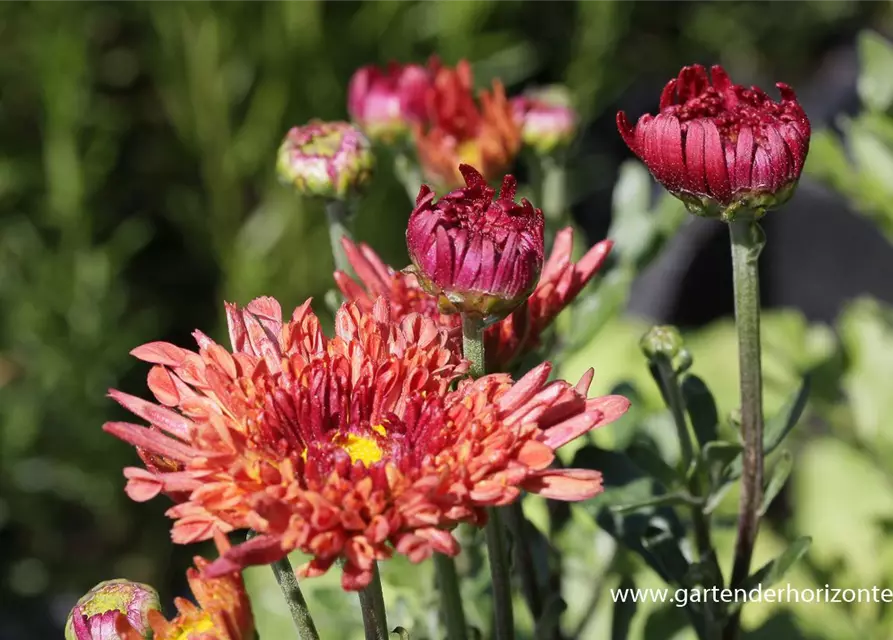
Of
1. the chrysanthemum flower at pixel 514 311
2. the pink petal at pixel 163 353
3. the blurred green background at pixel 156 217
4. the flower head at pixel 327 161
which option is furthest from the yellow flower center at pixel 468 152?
the blurred green background at pixel 156 217

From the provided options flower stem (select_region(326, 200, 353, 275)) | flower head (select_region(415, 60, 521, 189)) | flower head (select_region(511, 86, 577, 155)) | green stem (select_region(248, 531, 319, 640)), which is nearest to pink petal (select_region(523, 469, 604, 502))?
green stem (select_region(248, 531, 319, 640))

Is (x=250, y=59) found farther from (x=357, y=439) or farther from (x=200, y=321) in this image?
(x=357, y=439)

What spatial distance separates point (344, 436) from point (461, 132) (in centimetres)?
34

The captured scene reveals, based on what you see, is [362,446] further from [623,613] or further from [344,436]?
[623,613]

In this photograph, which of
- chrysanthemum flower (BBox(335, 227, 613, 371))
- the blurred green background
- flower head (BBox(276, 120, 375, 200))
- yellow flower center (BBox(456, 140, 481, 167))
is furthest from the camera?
the blurred green background

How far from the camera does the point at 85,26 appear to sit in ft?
5.11

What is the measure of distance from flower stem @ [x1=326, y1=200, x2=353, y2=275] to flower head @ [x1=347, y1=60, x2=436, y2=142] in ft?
0.46

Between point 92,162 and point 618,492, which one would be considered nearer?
point 618,492

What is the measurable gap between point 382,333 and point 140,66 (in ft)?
5.29

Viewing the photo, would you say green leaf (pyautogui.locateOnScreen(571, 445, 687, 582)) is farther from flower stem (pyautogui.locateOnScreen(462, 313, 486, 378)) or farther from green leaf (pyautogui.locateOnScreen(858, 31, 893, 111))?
green leaf (pyautogui.locateOnScreen(858, 31, 893, 111))

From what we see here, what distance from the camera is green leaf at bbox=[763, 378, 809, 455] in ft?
1.65

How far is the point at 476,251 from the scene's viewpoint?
15.8 inches

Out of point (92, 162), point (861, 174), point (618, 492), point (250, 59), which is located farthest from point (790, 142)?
point (250, 59)

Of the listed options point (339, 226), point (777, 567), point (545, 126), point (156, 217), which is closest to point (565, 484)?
point (777, 567)
